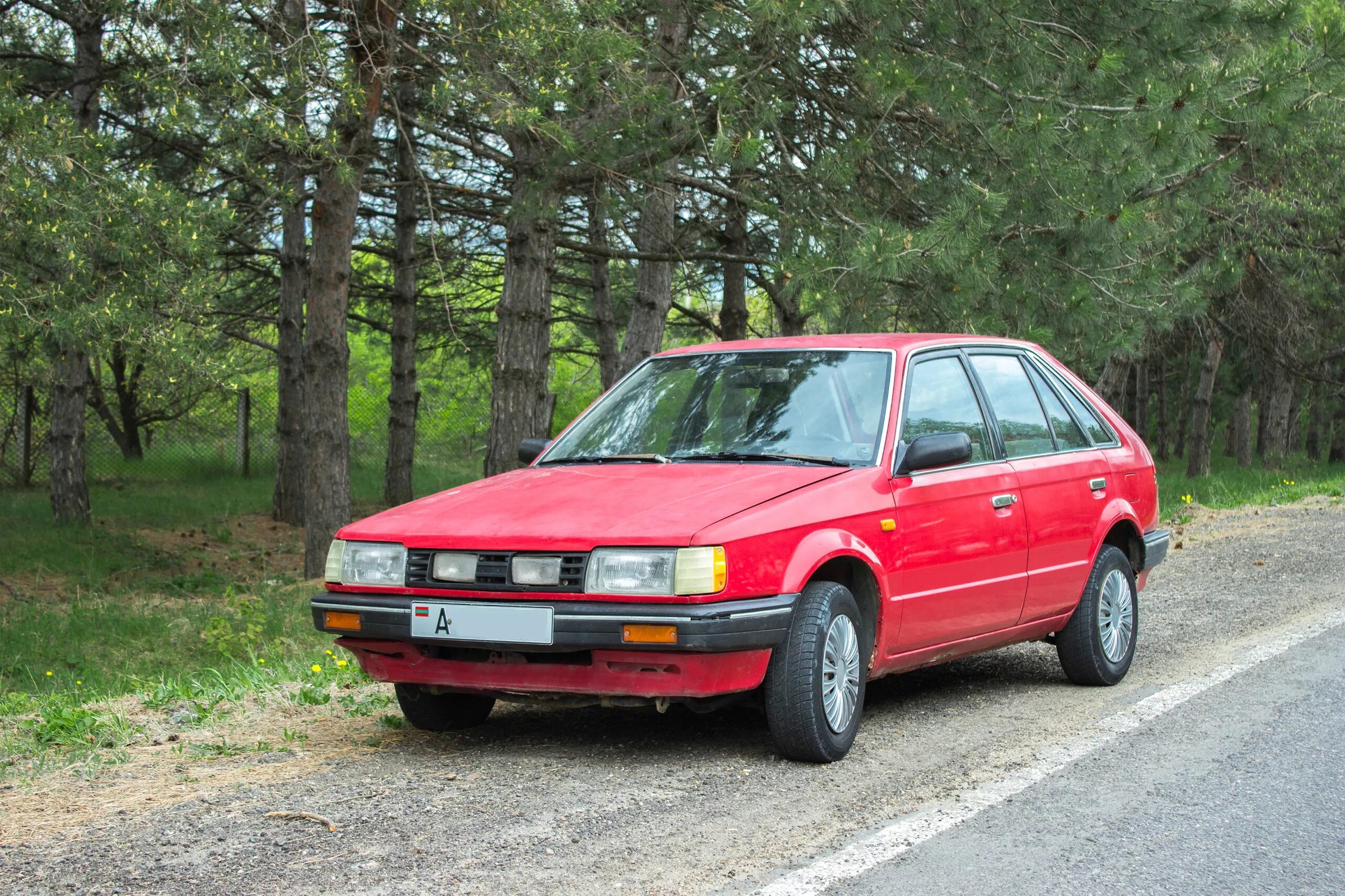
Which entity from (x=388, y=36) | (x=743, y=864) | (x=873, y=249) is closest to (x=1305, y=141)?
(x=873, y=249)

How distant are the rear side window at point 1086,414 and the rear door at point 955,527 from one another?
0.86 m

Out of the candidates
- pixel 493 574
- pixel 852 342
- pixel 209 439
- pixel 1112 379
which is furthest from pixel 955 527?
pixel 209 439

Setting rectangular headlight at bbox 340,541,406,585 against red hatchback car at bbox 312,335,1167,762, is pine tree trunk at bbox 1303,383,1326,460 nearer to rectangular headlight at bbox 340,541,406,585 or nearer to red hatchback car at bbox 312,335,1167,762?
red hatchback car at bbox 312,335,1167,762

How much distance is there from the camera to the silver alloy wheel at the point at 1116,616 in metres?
6.73

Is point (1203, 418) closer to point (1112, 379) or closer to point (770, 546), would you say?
point (1112, 379)

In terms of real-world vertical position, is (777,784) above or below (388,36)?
below

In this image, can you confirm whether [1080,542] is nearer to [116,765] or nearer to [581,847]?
[581,847]

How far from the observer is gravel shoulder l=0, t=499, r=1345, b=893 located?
384 centimetres

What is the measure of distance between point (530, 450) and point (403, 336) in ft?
48.2

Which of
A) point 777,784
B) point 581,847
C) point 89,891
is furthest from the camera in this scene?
point 777,784

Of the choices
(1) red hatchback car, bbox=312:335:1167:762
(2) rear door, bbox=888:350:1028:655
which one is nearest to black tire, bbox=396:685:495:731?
(1) red hatchback car, bbox=312:335:1167:762

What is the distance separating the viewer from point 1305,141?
15195 millimetres

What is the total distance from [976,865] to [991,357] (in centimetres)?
327

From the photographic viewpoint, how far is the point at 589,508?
501 cm
